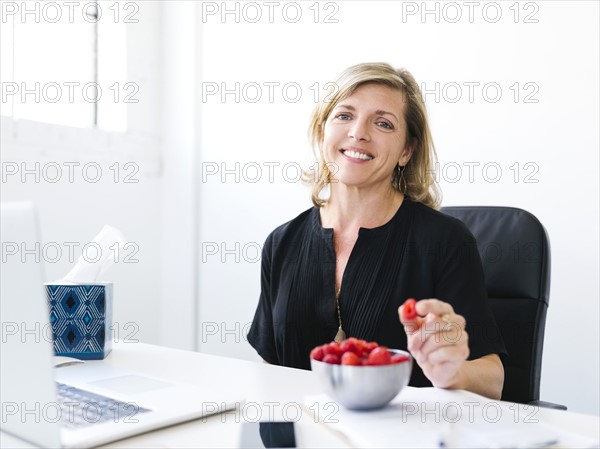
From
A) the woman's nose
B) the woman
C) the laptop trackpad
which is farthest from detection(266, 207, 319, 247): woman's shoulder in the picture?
the laptop trackpad

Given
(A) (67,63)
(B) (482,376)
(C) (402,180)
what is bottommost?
(B) (482,376)

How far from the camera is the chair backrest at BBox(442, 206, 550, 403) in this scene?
1.51 meters

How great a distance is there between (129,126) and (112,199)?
0.36m

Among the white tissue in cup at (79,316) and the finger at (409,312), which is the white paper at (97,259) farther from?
the finger at (409,312)

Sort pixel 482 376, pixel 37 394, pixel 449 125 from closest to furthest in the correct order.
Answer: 1. pixel 37 394
2. pixel 482 376
3. pixel 449 125

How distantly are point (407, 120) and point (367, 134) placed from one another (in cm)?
14

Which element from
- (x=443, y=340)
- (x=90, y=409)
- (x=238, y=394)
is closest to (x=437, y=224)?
(x=443, y=340)

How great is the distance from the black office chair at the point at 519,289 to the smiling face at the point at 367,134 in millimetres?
306

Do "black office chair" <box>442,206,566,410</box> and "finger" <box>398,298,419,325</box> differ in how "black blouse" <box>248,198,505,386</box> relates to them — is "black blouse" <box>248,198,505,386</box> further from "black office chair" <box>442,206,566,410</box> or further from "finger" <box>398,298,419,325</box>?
"finger" <box>398,298,419,325</box>

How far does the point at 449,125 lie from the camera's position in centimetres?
247

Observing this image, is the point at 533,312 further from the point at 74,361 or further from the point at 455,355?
the point at 74,361

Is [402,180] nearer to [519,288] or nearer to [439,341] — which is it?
[519,288]

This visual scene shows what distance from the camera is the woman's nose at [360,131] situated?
1.66m

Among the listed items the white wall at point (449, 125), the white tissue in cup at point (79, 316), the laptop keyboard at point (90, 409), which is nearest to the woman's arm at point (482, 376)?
the laptop keyboard at point (90, 409)
